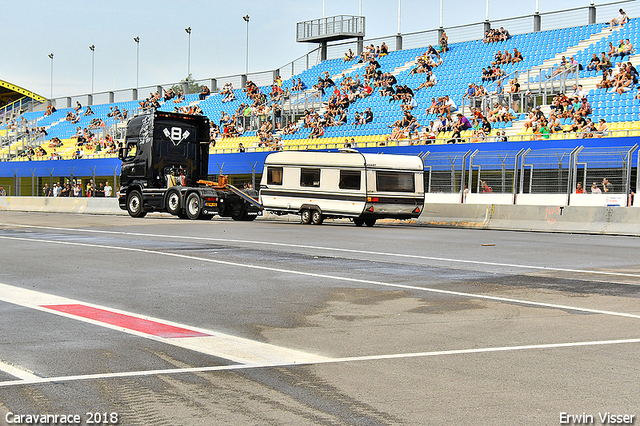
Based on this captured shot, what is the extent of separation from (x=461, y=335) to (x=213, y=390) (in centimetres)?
304

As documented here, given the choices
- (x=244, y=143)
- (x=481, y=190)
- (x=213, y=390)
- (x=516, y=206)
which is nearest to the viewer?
(x=213, y=390)

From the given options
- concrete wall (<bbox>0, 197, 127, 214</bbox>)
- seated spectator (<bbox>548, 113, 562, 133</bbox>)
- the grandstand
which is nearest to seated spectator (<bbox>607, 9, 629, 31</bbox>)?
the grandstand

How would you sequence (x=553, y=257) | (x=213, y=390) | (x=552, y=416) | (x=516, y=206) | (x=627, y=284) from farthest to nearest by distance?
(x=516, y=206) < (x=553, y=257) < (x=627, y=284) < (x=213, y=390) < (x=552, y=416)

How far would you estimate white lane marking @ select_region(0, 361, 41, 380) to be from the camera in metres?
5.75

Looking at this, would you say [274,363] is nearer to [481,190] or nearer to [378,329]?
[378,329]

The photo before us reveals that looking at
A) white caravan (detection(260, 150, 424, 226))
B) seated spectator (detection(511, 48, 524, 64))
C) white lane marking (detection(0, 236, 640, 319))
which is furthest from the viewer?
seated spectator (detection(511, 48, 524, 64))

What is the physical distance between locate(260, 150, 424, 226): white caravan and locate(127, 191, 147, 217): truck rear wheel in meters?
7.37

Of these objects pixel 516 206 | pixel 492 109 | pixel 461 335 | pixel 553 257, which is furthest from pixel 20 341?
pixel 492 109

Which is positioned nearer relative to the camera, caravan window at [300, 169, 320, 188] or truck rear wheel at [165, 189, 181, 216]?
caravan window at [300, 169, 320, 188]

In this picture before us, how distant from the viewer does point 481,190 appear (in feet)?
95.1

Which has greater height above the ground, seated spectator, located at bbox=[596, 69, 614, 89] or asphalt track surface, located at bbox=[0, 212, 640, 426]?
seated spectator, located at bbox=[596, 69, 614, 89]

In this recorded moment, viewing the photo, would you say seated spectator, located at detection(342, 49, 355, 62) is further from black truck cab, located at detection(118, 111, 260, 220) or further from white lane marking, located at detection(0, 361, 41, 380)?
white lane marking, located at detection(0, 361, 41, 380)

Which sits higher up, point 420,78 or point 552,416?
point 420,78

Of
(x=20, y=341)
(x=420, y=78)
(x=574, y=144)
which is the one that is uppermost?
(x=420, y=78)
